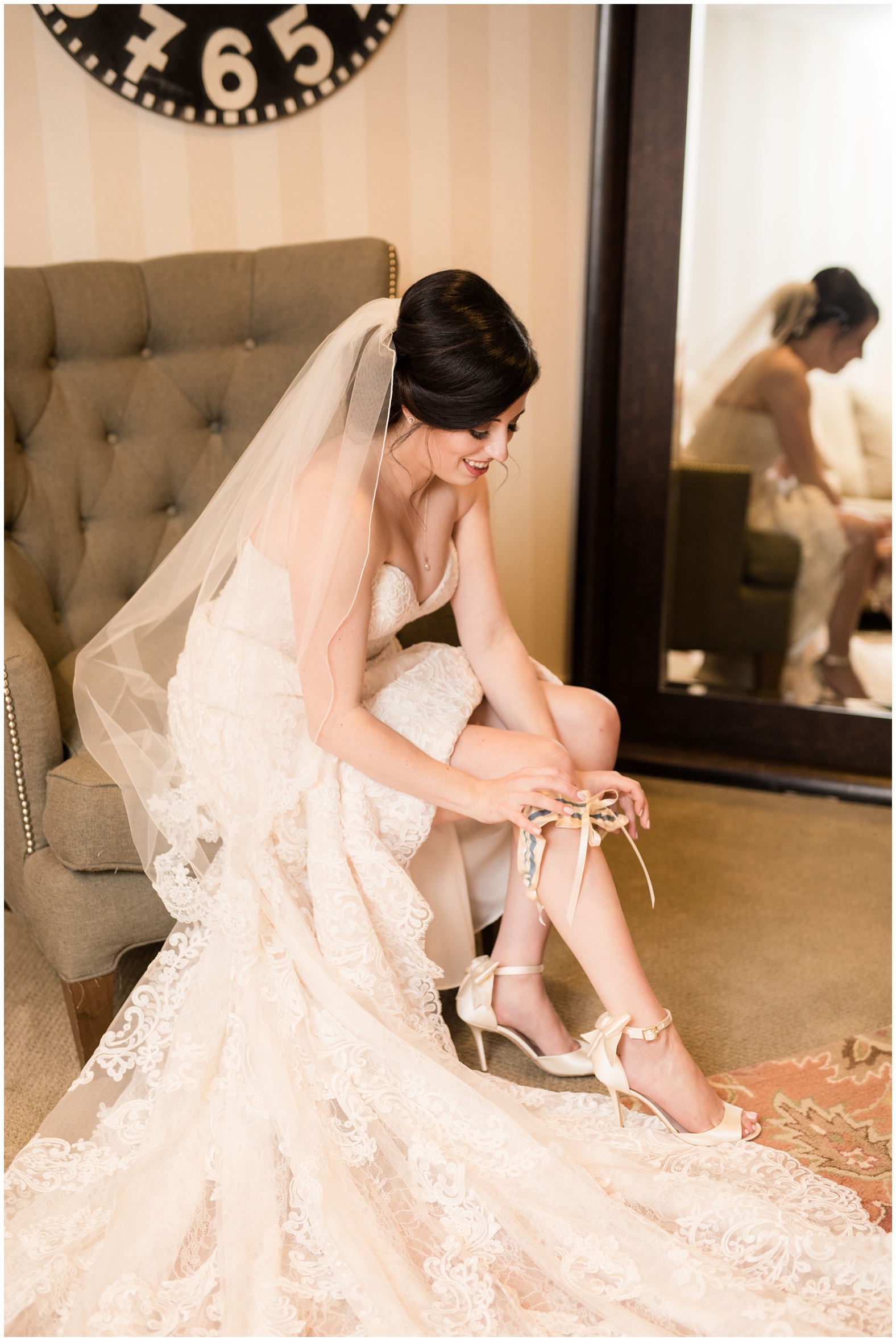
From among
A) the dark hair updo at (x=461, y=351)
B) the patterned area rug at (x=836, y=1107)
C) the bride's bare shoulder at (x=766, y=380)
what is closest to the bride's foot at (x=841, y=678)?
the bride's bare shoulder at (x=766, y=380)

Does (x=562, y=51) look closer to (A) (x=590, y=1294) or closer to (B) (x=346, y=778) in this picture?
(B) (x=346, y=778)

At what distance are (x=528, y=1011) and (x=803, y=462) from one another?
1699mm

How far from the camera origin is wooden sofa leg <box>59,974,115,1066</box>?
1589 mm

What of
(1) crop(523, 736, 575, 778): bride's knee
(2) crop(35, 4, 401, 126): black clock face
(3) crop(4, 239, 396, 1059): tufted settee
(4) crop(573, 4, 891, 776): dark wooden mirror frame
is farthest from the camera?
(4) crop(573, 4, 891, 776): dark wooden mirror frame

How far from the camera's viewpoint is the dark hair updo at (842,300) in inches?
100

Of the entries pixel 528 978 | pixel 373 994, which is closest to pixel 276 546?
pixel 373 994

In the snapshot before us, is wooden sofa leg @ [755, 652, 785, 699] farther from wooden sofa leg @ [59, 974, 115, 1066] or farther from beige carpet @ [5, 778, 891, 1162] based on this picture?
wooden sofa leg @ [59, 974, 115, 1066]

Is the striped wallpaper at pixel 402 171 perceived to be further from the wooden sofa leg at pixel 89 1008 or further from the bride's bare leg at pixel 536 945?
the wooden sofa leg at pixel 89 1008

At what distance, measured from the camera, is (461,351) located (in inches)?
52.7

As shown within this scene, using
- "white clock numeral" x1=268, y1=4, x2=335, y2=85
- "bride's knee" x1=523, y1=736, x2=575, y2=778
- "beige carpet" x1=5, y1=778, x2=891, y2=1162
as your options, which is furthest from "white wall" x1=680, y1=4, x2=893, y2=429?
"bride's knee" x1=523, y1=736, x2=575, y2=778

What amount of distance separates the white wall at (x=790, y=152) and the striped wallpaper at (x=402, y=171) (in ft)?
1.00

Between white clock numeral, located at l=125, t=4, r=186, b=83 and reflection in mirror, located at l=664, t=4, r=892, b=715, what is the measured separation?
3.94 feet

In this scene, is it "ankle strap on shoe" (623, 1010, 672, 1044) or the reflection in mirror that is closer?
"ankle strap on shoe" (623, 1010, 672, 1044)

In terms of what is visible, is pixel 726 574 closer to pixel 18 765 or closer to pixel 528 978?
pixel 528 978
